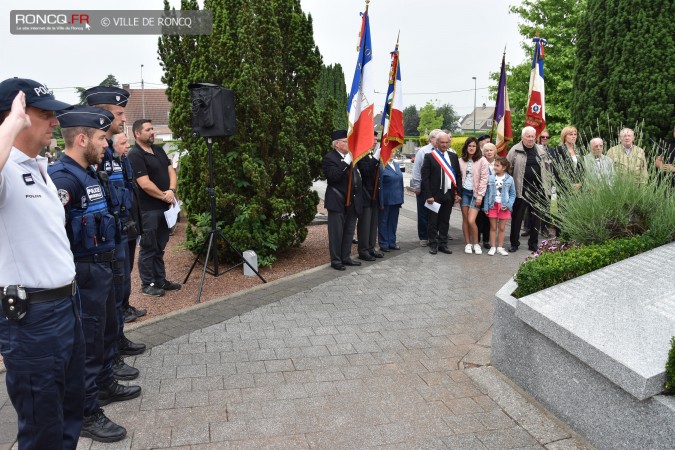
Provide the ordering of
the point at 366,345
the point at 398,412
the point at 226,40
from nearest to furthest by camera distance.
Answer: the point at 398,412 < the point at 366,345 < the point at 226,40

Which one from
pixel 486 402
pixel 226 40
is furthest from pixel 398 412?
pixel 226 40

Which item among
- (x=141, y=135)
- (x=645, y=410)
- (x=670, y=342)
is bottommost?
(x=645, y=410)

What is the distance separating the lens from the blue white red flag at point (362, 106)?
26.8 ft

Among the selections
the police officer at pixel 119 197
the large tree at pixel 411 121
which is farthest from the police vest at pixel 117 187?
the large tree at pixel 411 121

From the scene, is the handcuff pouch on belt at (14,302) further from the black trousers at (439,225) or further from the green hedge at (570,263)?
the black trousers at (439,225)

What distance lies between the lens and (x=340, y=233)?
833 cm

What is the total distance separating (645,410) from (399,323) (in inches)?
117

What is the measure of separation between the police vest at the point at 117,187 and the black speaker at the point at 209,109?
5.35ft

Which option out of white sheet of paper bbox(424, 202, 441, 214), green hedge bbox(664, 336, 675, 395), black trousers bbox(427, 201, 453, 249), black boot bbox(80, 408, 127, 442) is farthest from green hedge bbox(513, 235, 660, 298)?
black trousers bbox(427, 201, 453, 249)

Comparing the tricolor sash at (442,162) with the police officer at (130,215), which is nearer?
the police officer at (130,215)

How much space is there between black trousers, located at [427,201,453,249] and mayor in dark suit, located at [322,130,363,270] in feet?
5.71

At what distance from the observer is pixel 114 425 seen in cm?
363

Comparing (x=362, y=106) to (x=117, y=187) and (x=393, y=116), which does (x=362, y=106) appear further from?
(x=117, y=187)

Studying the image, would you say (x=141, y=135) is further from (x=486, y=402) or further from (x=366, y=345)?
(x=486, y=402)
